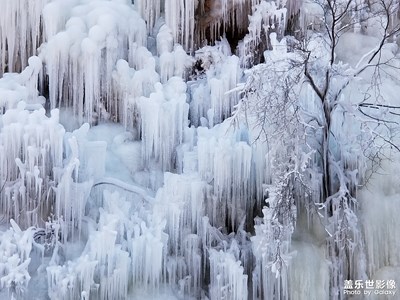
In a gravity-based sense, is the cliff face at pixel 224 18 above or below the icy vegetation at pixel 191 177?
above

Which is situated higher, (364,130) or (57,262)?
(364,130)

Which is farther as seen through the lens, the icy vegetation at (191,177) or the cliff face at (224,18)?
the cliff face at (224,18)

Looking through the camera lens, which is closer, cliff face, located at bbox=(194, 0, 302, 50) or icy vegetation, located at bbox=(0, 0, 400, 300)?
icy vegetation, located at bbox=(0, 0, 400, 300)

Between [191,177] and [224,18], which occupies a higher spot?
[224,18]

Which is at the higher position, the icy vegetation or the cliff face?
the cliff face

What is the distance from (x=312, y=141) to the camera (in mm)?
6469

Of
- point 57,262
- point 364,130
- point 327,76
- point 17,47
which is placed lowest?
point 57,262

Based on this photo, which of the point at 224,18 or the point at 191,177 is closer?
the point at 191,177

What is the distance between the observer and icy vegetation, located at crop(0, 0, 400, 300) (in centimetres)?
577

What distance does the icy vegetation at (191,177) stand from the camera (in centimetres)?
577

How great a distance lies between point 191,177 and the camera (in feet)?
19.9

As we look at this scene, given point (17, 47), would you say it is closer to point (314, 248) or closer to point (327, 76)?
point (327, 76)

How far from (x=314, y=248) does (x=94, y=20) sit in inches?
156

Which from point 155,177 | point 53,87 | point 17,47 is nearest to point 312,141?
point 155,177
